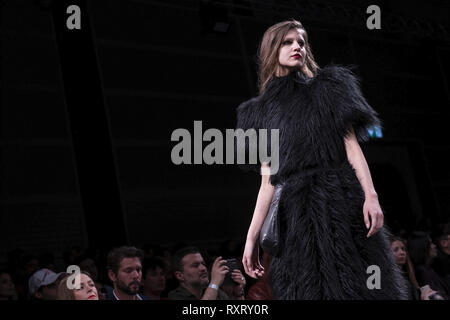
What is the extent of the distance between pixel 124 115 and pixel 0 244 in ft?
9.18

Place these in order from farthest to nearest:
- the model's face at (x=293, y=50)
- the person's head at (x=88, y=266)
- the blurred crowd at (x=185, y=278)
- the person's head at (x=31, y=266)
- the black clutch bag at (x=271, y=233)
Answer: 1. the person's head at (x=31, y=266)
2. the person's head at (x=88, y=266)
3. the blurred crowd at (x=185, y=278)
4. the model's face at (x=293, y=50)
5. the black clutch bag at (x=271, y=233)

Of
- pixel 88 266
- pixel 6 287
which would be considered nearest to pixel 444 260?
pixel 88 266

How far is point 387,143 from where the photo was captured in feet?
43.5

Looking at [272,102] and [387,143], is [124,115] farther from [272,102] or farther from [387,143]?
[272,102]

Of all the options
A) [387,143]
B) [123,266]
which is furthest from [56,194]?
[387,143]

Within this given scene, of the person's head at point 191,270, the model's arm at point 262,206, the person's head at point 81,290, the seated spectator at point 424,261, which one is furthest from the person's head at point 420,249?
the model's arm at point 262,206

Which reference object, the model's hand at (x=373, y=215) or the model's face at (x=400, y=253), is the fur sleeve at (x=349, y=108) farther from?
A: the model's face at (x=400, y=253)

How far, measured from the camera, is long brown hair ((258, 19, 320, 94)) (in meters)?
1.95

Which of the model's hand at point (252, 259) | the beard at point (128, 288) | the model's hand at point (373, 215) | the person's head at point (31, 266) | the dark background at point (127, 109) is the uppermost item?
the dark background at point (127, 109)

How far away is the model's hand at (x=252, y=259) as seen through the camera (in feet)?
6.26

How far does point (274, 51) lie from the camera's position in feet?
6.43

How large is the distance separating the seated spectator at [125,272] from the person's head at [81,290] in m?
0.35

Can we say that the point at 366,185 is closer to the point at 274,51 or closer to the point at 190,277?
the point at 274,51

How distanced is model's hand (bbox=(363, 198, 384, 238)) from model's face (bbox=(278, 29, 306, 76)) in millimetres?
509
